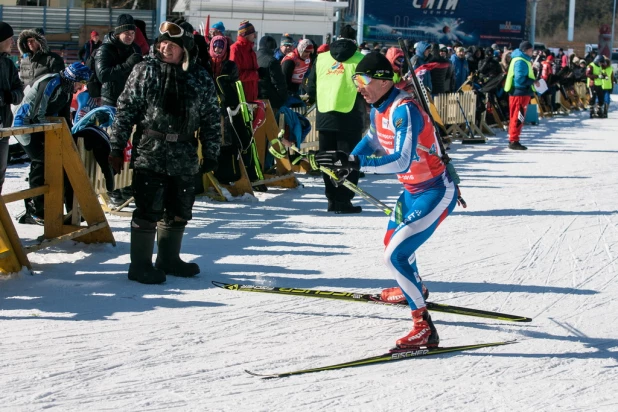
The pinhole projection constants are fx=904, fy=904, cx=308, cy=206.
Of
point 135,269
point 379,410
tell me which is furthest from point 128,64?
point 379,410

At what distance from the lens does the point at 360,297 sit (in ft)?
19.9

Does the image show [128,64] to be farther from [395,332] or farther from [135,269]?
[395,332]

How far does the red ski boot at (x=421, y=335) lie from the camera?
5016mm

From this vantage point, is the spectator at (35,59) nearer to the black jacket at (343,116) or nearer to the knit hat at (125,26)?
the knit hat at (125,26)

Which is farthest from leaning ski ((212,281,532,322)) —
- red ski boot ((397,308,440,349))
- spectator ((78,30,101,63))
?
spectator ((78,30,101,63))

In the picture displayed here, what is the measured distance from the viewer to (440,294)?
6.34 meters

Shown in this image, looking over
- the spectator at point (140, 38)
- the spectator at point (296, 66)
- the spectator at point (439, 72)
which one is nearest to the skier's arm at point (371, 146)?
the spectator at point (140, 38)

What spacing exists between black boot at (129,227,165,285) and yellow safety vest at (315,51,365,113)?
348 centimetres

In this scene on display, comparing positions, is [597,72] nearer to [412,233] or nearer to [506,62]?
[506,62]

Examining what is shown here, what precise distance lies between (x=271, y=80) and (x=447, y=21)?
31189 mm

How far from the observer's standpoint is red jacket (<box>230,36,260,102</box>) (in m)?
10.3

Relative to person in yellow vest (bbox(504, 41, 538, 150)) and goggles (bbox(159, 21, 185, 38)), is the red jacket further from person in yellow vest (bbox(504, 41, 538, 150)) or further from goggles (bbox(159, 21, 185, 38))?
person in yellow vest (bbox(504, 41, 538, 150))

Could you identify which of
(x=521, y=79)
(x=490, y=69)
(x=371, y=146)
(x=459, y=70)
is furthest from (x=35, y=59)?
(x=490, y=69)

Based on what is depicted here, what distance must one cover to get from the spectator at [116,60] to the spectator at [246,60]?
57.4 inches
